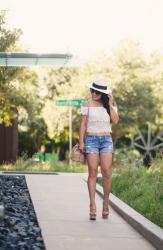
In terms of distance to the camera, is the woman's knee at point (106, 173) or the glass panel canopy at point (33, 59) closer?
the woman's knee at point (106, 173)

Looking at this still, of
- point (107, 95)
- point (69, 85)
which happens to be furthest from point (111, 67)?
point (107, 95)

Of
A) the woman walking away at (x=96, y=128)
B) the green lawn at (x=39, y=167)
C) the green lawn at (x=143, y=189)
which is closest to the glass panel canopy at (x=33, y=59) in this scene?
the green lawn at (x=143, y=189)

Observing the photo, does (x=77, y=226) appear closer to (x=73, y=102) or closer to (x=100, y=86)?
(x=100, y=86)

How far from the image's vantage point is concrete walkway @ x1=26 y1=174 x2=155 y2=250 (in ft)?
24.2

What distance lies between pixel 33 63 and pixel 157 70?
1089 inches

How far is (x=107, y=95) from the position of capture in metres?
9.21

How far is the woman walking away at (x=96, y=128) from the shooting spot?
916 centimetres

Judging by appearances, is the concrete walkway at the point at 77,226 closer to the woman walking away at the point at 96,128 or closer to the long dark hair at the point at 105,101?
the woman walking away at the point at 96,128

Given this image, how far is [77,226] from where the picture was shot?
28.4 ft

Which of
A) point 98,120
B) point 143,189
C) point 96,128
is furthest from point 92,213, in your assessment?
point 143,189

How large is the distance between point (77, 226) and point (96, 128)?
4.49ft

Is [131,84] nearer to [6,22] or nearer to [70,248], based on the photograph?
[6,22]

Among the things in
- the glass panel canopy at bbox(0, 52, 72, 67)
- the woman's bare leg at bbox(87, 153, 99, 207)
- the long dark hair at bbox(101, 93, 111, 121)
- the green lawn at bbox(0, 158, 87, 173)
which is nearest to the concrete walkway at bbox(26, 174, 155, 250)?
the woman's bare leg at bbox(87, 153, 99, 207)

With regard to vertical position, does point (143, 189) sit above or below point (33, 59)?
below
